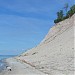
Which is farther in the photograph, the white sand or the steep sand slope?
the steep sand slope

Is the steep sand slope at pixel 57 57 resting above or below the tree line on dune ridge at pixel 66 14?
below

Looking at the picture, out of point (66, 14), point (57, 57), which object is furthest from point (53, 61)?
point (66, 14)

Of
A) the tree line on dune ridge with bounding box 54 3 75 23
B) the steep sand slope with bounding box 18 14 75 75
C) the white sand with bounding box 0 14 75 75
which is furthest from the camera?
the tree line on dune ridge with bounding box 54 3 75 23

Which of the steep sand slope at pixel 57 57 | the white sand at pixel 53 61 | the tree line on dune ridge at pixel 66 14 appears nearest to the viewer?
the white sand at pixel 53 61

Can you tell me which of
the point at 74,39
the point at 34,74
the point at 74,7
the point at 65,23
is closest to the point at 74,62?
the point at 34,74

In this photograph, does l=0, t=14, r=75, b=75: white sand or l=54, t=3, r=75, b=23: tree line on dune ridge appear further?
l=54, t=3, r=75, b=23: tree line on dune ridge

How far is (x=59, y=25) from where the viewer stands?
4656 inches

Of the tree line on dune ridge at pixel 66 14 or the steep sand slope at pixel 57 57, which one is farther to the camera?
the tree line on dune ridge at pixel 66 14

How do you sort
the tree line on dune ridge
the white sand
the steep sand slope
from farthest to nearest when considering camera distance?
1. the tree line on dune ridge
2. the steep sand slope
3. the white sand

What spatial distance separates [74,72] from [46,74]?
13.8ft

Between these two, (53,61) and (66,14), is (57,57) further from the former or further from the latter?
(66,14)

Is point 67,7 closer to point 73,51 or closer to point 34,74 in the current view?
point 73,51

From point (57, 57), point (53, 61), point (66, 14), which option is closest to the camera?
point (53, 61)

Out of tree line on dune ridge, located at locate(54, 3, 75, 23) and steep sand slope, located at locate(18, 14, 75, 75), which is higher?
tree line on dune ridge, located at locate(54, 3, 75, 23)
